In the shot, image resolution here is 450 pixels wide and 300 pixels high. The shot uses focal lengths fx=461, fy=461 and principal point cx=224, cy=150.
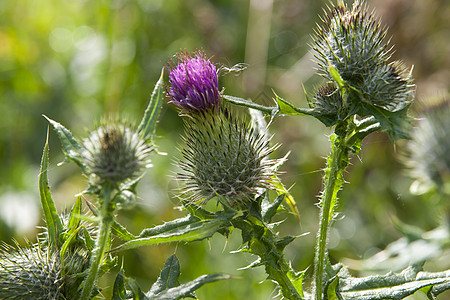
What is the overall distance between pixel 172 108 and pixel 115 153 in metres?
4.11

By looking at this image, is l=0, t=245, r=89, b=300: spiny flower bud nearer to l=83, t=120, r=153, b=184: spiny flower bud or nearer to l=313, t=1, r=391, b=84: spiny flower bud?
l=83, t=120, r=153, b=184: spiny flower bud

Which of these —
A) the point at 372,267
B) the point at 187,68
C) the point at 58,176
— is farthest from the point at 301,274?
the point at 58,176

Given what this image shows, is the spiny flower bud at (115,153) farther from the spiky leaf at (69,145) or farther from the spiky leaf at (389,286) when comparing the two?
the spiky leaf at (389,286)

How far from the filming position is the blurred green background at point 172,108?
486 centimetres

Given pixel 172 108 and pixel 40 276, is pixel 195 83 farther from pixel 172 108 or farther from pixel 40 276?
pixel 172 108

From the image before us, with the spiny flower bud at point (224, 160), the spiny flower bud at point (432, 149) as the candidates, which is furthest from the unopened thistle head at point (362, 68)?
the spiny flower bud at point (432, 149)

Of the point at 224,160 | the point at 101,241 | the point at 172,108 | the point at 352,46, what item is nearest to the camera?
the point at 101,241

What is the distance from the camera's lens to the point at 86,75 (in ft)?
21.0

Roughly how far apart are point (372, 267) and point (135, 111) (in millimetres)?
3836

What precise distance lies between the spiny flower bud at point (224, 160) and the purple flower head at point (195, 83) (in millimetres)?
87

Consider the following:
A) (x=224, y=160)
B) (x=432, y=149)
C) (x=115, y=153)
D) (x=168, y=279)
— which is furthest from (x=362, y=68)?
(x=432, y=149)

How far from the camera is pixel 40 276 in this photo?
7.12 ft

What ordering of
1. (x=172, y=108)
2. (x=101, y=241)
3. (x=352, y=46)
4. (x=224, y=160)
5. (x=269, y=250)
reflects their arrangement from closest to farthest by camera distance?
(x=101, y=241) < (x=269, y=250) < (x=352, y=46) < (x=224, y=160) < (x=172, y=108)

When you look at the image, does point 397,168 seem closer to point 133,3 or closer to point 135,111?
point 135,111
